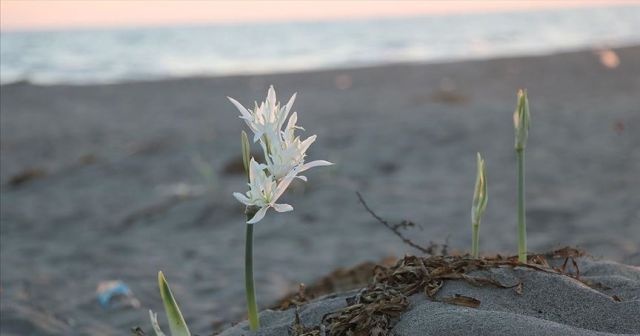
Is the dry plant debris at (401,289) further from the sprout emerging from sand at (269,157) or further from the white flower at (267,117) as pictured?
the white flower at (267,117)

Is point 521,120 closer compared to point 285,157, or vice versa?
point 285,157

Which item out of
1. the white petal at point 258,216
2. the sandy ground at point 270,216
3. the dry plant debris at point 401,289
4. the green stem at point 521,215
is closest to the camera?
the white petal at point 258,216

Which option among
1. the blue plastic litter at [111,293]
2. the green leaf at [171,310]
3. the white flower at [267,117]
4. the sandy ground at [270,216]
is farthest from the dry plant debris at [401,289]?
the blue plastic litter at [111,293]

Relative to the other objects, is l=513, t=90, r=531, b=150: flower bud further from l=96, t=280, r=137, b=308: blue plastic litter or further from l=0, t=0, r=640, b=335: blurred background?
l=96, t=280, r=137, b=308: blue plastic litter

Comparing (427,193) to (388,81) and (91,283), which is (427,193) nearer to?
(91,283)

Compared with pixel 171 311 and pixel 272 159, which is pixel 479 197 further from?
pixel 171 311

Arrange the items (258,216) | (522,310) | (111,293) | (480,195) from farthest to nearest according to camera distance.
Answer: (111,293), (480,195), (522,310), (258,216)

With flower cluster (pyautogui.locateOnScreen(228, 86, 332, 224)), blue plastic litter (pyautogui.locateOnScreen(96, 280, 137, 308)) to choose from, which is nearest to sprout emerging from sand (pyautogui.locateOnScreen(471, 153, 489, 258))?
flower cluster (pyautogui.locateOnScreen(228, 86, 332, 224))

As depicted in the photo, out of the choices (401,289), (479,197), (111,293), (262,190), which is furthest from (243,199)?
(111,293)
